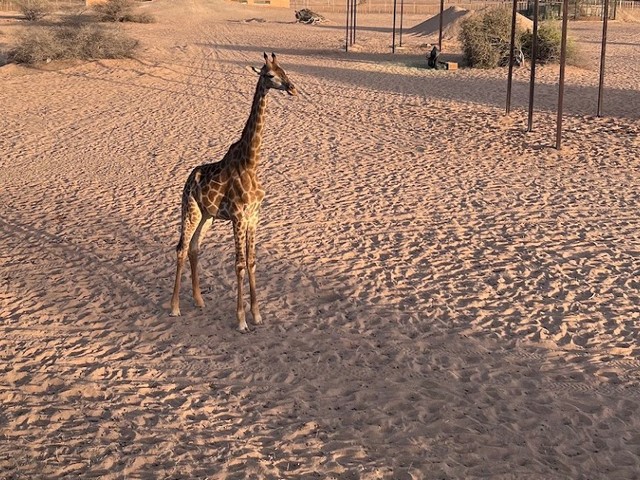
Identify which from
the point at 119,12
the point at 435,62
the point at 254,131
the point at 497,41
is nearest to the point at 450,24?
the point at 497,41

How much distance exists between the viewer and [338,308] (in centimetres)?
698

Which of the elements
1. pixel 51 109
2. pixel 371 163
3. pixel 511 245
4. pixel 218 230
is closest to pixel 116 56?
pixel 51 109

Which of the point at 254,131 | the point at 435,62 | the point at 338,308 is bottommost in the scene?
the point at 338,308

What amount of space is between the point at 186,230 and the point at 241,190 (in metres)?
0.72

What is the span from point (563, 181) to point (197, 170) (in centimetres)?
649

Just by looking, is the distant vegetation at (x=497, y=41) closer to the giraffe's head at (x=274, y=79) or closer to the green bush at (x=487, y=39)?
the green bush at (x=487, y=39)

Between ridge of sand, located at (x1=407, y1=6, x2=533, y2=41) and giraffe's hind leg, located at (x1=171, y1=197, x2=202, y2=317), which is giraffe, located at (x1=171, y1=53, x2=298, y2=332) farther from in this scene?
ridge of sand, located at (x1=407, y1=6, x2=533, y2=41)

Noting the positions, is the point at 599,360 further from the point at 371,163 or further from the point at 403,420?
the point at 371,163

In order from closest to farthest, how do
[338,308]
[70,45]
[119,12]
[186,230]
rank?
[186,230] → [338,308] → [70,45] → [119,12]

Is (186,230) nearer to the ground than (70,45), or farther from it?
nearer to the ground

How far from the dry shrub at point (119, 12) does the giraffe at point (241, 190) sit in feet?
121

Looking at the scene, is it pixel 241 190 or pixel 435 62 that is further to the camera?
pixel 435 62

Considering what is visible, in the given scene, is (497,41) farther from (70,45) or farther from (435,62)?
(70,45)

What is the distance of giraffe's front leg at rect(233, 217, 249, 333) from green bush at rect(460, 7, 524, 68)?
1858 cm
